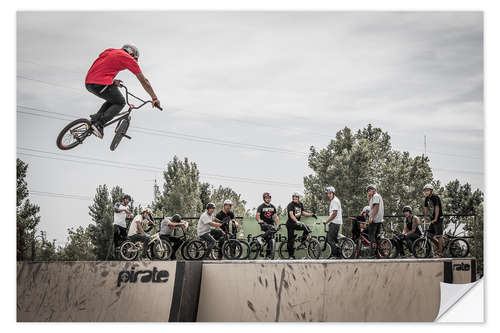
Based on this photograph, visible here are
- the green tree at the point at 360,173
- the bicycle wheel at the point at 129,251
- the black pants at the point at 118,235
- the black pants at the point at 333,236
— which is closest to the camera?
the black pants at the point at 333,236

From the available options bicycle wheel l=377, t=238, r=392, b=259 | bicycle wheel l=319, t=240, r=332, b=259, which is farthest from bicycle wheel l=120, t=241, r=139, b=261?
bicycle wheel l=377, t=238, r=392, b=259

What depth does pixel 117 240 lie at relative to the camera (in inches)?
458

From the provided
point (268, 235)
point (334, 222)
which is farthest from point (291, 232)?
point (334, 222)

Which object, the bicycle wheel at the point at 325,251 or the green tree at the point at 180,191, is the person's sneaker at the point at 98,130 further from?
the green tree at the point at 180,191

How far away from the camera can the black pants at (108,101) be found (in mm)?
9945

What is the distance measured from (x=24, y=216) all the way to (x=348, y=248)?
5.57 m

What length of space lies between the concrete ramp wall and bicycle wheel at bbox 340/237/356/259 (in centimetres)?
272

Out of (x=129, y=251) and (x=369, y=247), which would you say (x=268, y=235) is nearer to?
(x=369, y=247)

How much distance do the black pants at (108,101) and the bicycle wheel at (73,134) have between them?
208 millimetres

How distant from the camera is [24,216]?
9.66 meters

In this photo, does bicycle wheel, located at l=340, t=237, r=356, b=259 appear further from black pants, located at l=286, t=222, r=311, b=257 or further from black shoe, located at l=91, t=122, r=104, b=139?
black shoe, located at l=91, t=122, r=104, b=139

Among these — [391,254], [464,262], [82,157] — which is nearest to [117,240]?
[82,157]

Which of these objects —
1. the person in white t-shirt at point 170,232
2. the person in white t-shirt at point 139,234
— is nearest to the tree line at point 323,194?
the person in white t-shirt at point 139,234
